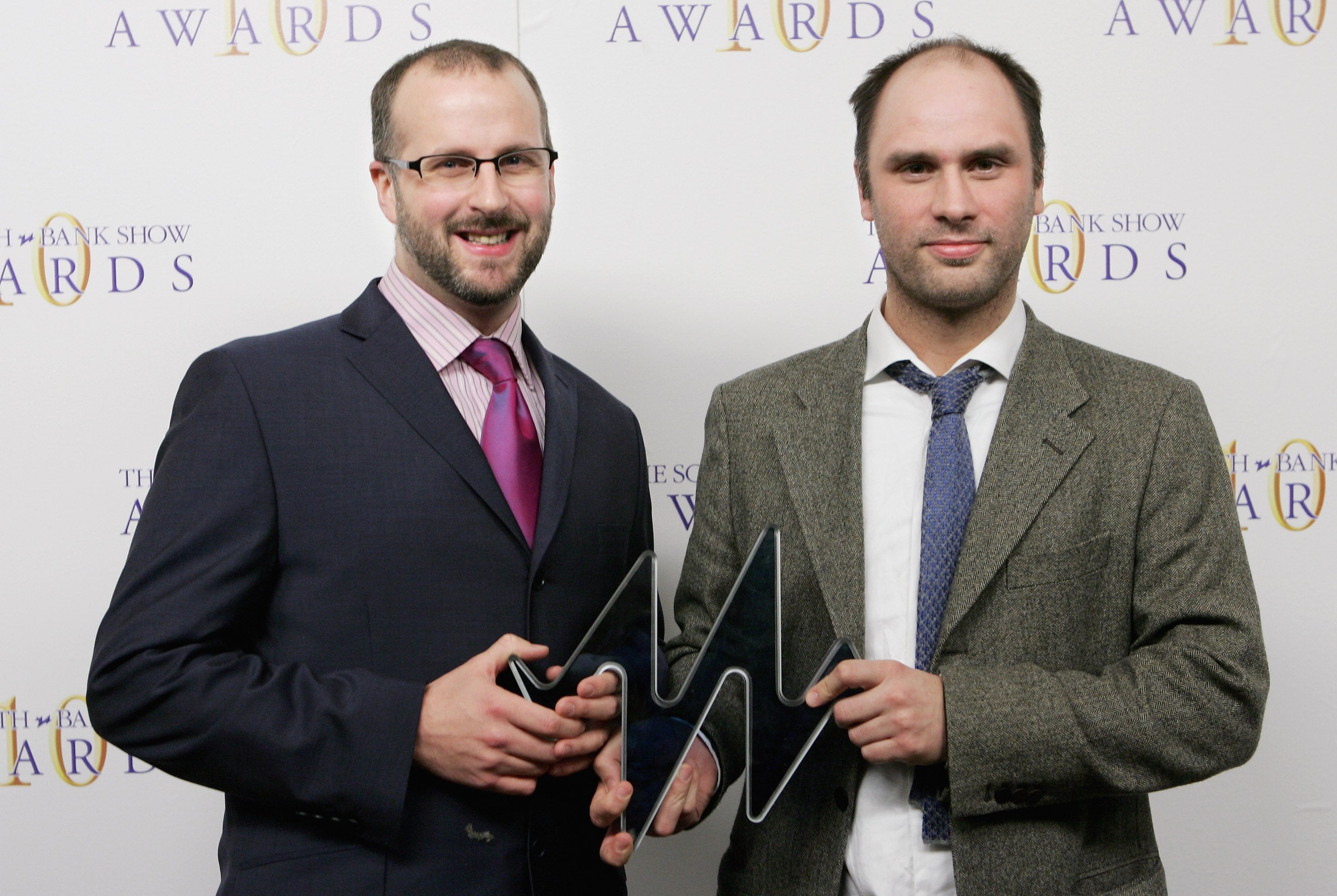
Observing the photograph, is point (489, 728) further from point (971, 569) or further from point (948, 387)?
point (948, 387)

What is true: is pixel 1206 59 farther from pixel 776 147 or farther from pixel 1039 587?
pixel 1039 587

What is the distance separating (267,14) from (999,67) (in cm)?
143

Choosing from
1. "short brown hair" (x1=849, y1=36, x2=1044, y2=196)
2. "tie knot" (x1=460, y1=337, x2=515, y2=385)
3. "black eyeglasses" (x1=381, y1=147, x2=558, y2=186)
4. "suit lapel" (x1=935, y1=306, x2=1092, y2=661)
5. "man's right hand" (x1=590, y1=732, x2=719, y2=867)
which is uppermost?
"short brown hair" (x1=849, y1=36, x2=1044, y2=196)

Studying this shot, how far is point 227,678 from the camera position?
1307 millimetres

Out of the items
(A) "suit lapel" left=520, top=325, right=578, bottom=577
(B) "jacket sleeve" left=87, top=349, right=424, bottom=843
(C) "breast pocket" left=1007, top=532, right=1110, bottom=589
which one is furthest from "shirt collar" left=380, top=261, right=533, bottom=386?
(C) "breast pocket" left=1007, top=532, right=1110, bottom=589

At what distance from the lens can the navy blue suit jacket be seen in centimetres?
130

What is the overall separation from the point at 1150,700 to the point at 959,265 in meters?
0.57

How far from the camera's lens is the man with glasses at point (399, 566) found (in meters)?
1.29

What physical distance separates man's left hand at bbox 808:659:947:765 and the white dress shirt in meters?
0.11

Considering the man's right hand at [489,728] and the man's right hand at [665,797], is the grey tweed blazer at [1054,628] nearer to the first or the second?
the man's right hand at [665,797]

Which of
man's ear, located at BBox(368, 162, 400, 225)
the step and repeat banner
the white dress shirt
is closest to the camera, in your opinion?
Answer: the white dress shirt

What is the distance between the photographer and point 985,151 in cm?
147

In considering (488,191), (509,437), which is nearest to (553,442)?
(509,437)

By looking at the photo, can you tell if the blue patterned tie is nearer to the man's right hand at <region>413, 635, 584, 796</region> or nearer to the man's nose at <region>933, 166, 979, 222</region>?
the man's nose at <region>933, 166, 979, 222</region>
